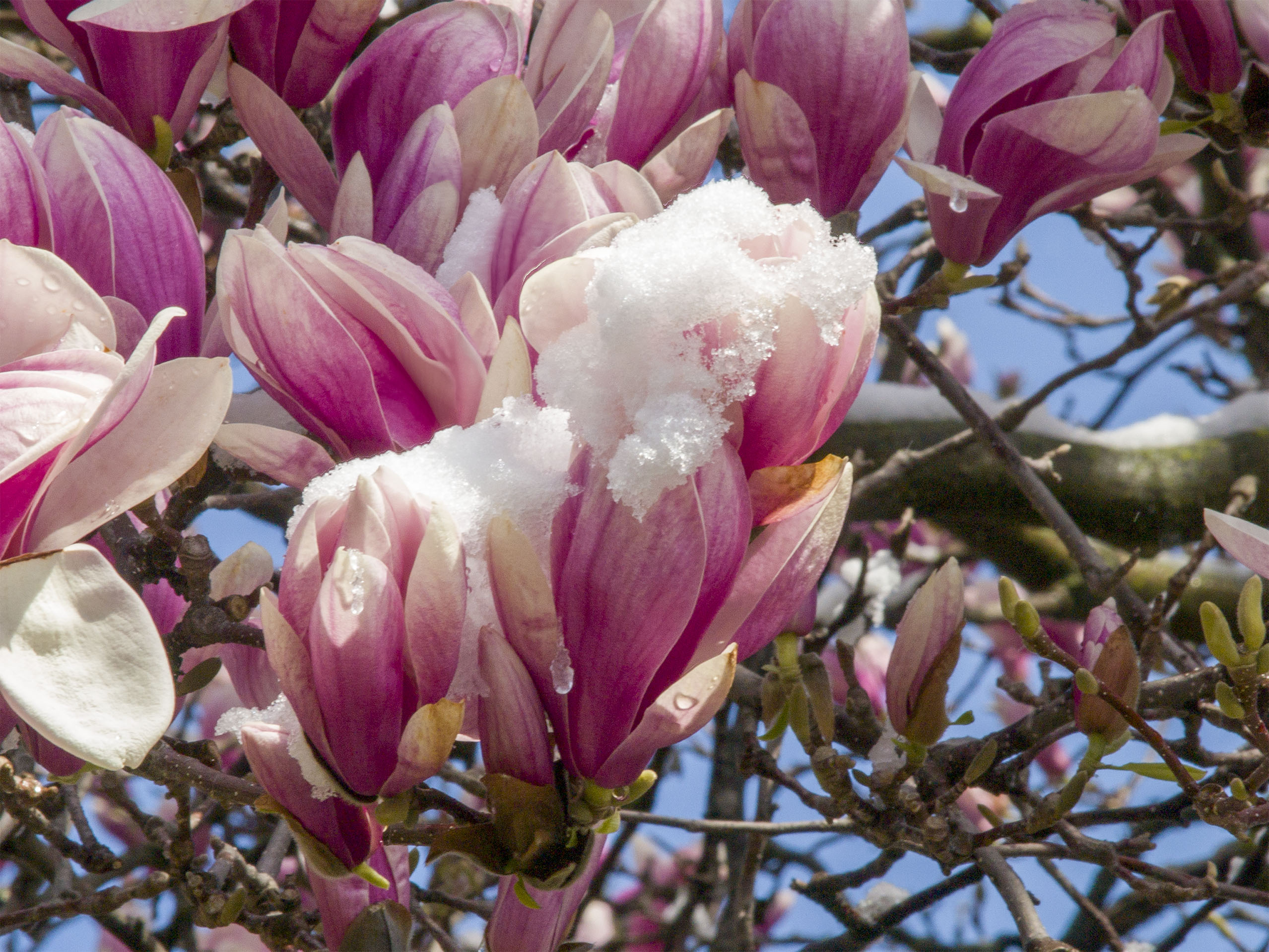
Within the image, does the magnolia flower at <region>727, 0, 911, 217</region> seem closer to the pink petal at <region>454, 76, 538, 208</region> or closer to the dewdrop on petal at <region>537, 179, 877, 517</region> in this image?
the pink petal at <region>454, 76, 538, 208</region>

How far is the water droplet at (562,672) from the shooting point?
0.49 metres

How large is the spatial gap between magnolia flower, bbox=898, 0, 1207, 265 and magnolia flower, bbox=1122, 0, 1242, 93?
165 mm

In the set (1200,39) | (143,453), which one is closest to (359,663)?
(143,453)

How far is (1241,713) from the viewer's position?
0.73 metres

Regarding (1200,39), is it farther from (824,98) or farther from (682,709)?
(682,709)

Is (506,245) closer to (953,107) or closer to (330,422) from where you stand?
(330,422)

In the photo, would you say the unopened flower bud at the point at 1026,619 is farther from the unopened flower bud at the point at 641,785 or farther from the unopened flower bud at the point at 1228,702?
the unopened flower bud at the point at 641,785

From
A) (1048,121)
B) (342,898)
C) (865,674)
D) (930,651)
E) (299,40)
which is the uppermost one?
(1048,121)

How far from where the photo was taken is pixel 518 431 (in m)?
0.50

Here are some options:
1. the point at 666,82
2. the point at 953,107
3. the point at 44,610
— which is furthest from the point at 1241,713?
the point at 44,610

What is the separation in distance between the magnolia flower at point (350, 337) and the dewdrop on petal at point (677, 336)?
0.07 meters

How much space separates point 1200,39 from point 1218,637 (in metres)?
0.50

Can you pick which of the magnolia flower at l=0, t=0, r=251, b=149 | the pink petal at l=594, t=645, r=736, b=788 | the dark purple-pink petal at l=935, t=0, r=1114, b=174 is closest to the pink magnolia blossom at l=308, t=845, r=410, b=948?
the pink petal at l=594, t=645, r=736, b=788

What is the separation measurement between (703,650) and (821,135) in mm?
379
